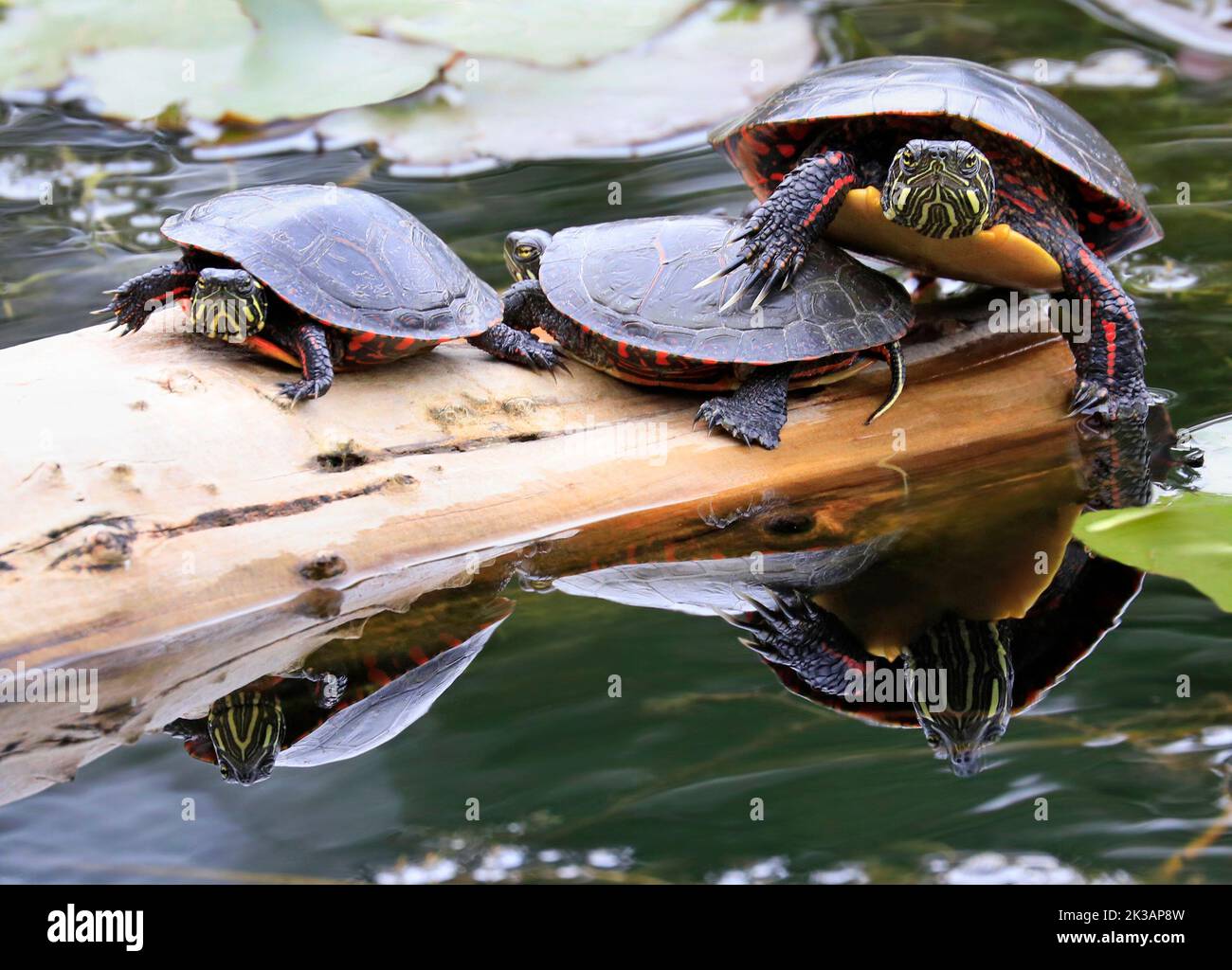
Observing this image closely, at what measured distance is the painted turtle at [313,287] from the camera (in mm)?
2650

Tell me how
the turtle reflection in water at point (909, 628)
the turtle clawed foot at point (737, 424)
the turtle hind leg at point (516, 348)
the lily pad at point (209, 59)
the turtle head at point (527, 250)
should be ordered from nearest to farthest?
the turtle reflection in water at point (909, 628), the turtle clawed foot at point (737, 424), the turtle hind leg at point (516, 348), the turtle head at point (527, 250), the lily pad at point (209, 59)

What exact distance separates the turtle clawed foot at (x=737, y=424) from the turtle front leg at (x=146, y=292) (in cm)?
126

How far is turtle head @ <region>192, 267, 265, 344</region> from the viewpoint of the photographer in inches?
102

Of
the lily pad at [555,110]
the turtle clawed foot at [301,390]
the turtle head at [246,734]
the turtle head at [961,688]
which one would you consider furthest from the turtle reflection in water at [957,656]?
the lily pad at [555,110]

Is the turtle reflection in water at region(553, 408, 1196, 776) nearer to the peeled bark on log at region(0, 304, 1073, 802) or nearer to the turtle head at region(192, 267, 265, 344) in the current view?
the peeled bark on log at region(0, 304, 1073, 802)

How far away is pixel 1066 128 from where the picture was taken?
320 centimetres

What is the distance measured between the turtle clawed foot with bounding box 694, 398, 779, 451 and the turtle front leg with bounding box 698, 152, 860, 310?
258 millimetres

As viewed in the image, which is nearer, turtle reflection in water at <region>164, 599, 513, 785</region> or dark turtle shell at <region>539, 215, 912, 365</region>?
turtle reflection in water at <region>164, 599, 513, 785</region>

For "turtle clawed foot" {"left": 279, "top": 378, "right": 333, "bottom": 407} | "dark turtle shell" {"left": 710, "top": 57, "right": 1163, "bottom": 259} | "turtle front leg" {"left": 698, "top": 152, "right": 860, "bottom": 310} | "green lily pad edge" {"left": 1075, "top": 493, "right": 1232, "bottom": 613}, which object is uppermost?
"dark turtle shell" {"left": 710, "top": 57, "right": 1163, "bottom": 259}

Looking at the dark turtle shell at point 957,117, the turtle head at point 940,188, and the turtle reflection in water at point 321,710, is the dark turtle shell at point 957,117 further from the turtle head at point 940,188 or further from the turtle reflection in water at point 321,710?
the turtle reflection in water at point 321,710

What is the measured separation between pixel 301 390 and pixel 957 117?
1.70 meters

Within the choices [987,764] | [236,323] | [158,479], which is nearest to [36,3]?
[236,323]

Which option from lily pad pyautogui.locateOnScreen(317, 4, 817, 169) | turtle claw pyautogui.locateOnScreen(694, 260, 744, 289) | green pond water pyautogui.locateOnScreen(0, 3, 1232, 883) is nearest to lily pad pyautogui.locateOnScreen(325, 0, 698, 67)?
lily pad pyautogui.locateOnScreen(317, 4, 817, 169)

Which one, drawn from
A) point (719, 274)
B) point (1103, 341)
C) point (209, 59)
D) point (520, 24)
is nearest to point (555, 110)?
point (520, 24)
